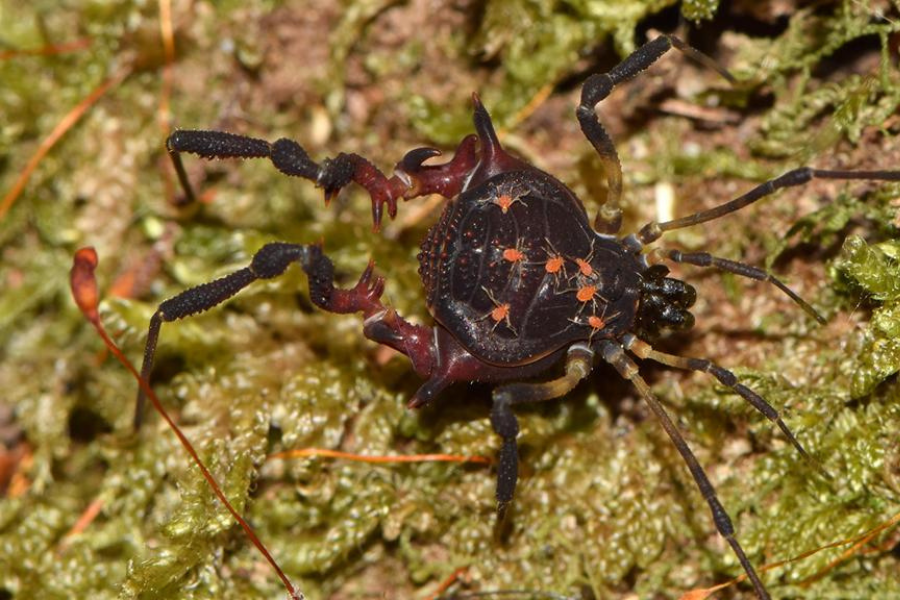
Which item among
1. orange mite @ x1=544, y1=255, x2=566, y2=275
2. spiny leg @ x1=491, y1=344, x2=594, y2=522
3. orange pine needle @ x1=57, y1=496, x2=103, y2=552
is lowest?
spiny leg @ x1=491, y1=344, x2=594, y2=522

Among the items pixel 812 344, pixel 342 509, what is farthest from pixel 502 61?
pixel 342 509

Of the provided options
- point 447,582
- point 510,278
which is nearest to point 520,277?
point 510,278

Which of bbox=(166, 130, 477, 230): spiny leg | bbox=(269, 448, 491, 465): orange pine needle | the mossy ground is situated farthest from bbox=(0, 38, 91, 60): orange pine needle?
bbox=(269, 448, 491, 465): orange pine needle

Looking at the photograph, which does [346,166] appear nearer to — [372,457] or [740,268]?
[372,457]

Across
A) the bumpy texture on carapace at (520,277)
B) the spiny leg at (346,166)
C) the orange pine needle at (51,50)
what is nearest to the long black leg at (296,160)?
the spiny leg at (346,166)

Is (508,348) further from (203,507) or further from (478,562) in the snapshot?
(203,507)

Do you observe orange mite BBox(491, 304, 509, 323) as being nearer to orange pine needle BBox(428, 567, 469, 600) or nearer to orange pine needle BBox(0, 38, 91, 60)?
orange pine needle BBox(428, 567, 469, 600)
